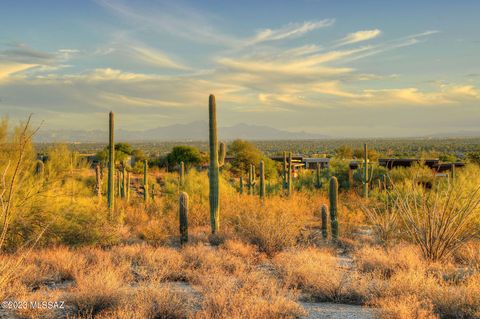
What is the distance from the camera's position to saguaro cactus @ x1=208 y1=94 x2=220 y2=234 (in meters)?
14.3

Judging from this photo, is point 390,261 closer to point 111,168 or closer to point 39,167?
point 39,167

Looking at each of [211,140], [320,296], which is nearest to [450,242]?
[320,296]

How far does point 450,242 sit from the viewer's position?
10609mm

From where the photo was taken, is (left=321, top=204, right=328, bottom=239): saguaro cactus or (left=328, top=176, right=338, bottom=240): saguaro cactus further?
(left=328, top=176, right=338, bottom=240): saguaro cactus

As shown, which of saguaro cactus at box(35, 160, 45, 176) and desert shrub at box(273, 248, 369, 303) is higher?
saguaro cactus at box(35, 160, 45, 176)

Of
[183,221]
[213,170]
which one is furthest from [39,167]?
[213,170]

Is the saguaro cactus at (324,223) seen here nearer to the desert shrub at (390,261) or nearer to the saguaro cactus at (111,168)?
the desert shrub at (390,261)

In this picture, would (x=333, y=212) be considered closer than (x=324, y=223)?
No

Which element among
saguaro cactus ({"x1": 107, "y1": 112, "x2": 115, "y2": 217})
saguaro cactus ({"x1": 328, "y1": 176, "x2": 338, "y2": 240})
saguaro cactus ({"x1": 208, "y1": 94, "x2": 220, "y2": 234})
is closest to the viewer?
saguaro cactus ({"x1": 328, "y1": 176, "x2": 338, "y2": 240})

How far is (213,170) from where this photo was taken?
1461cm

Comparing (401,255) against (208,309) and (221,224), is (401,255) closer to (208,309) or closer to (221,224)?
(208,309)

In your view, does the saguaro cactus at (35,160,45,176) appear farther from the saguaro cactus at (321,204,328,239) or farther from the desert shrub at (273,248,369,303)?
the saguaro cactus at (321,204,328,239)

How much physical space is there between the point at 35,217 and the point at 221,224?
580 cm

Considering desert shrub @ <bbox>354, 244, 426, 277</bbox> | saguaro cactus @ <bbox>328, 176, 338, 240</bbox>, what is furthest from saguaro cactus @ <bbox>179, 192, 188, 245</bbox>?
desert shrub @ <bbox>354, 244, 426, 277</bbox>
